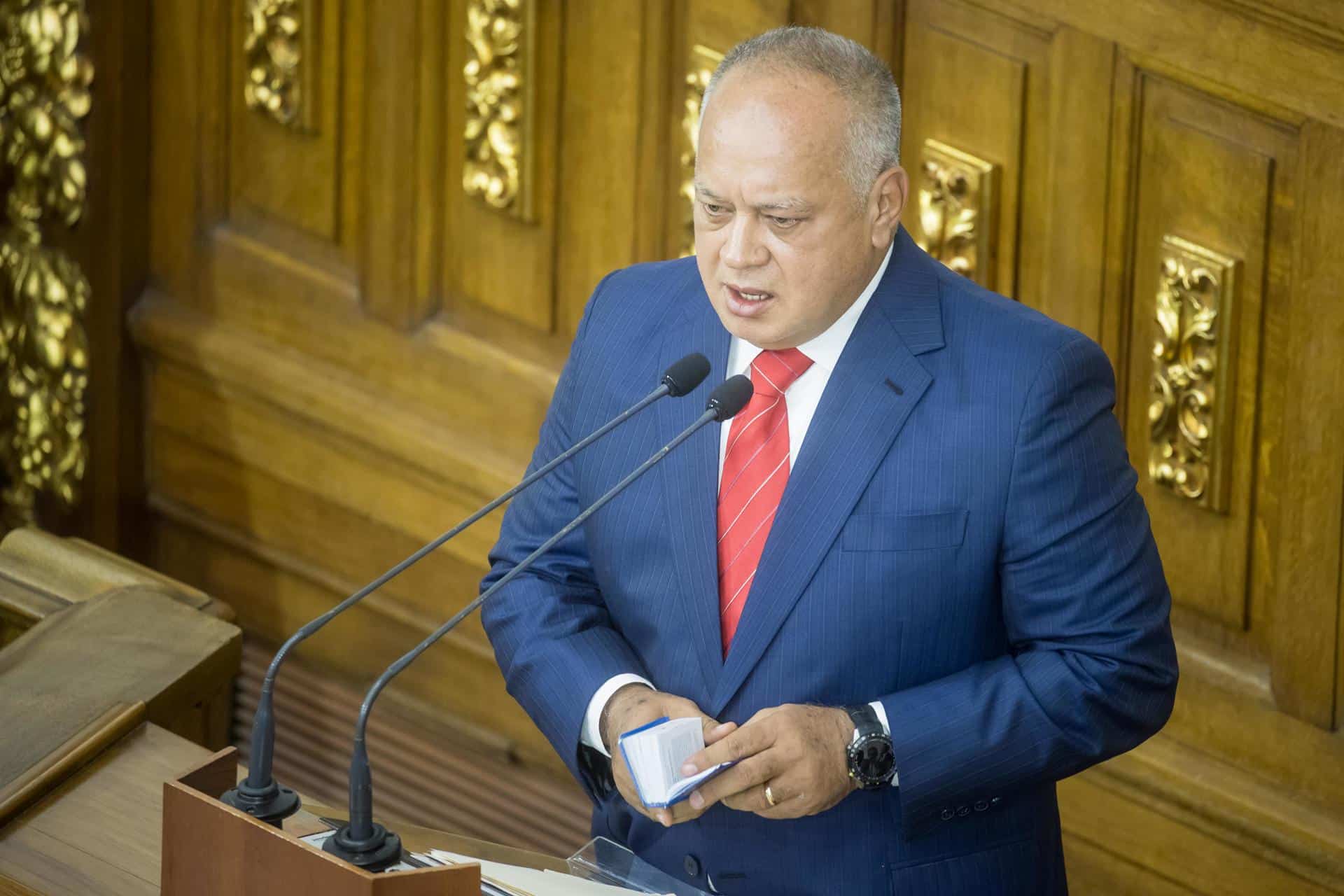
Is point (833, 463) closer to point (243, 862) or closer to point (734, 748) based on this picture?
point (734, 748)

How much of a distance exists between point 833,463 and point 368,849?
663 mm

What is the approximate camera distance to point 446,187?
3.91 m

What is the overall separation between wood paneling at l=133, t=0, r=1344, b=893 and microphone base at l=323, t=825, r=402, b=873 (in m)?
1.64

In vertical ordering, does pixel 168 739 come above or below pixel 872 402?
below

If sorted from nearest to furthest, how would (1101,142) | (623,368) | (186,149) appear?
(623,368)
(1101,142)
(186,149)

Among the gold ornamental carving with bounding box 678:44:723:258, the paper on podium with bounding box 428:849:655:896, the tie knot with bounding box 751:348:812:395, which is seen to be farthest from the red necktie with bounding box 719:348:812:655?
the gold ornamental carving with bounding box 678:44:723:258

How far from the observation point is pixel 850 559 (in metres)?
2.11

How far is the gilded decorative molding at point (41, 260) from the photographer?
4.15 metres

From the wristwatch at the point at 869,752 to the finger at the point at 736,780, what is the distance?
10 centimetres

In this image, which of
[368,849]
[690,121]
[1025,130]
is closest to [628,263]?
[690,121]

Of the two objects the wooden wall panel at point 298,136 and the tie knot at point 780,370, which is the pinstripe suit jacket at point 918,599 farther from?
the wooden wall panel at point 298,136

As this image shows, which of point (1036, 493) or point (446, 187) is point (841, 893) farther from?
point (446, 187)

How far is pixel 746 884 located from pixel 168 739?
73 cm

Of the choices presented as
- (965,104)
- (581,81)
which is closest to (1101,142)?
(965,104)
